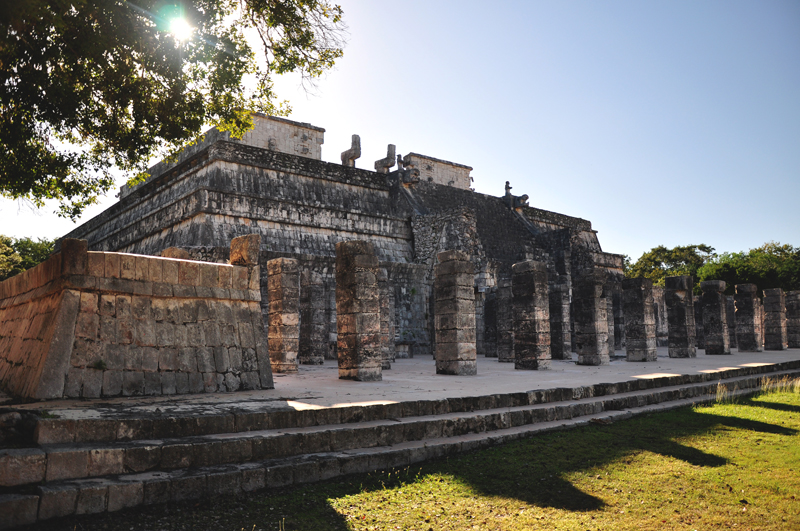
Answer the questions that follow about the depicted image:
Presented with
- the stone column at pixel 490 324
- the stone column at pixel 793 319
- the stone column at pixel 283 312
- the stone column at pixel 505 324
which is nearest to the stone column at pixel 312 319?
the stone column at pixel 283 312

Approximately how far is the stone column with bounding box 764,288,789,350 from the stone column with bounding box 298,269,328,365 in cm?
1673

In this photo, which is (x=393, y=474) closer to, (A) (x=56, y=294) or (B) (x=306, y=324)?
(A) (x=56, y=294)

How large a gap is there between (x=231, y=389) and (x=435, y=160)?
32.1 meters

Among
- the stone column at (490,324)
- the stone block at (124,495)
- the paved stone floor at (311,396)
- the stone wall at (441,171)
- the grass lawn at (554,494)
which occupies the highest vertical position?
the stone wall at (441,171)

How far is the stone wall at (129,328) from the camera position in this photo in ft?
20.0

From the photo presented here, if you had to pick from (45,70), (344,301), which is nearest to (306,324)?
(344,301)

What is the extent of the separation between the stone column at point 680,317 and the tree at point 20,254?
92.7 ft

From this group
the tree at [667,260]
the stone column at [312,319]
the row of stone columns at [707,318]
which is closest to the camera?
the stone column at [312,319]

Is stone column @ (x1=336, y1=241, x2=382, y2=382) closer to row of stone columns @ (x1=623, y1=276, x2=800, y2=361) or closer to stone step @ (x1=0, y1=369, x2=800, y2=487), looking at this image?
stone step @ (x1=0, y1=369, x2=800, y2=487)

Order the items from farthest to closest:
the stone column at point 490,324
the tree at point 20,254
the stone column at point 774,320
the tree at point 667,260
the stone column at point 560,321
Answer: the tree at point 667,260
the tree at point 20,254
the stone column at point 774,320
the stone column at point 490,324
the stone column at point 560,321

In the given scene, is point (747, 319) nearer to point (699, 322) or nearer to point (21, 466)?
point (699, 322)

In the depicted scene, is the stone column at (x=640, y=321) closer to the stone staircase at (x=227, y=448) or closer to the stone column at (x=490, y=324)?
the stone column at (x=490, y=324)

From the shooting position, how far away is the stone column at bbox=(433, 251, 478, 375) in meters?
11.1

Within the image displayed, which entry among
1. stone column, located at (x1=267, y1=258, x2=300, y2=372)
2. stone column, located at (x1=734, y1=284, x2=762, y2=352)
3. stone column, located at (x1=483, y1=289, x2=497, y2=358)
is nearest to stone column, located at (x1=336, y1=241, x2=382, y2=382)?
stone column, located at (x1=267, y1=258, x2=300, y2=372)
